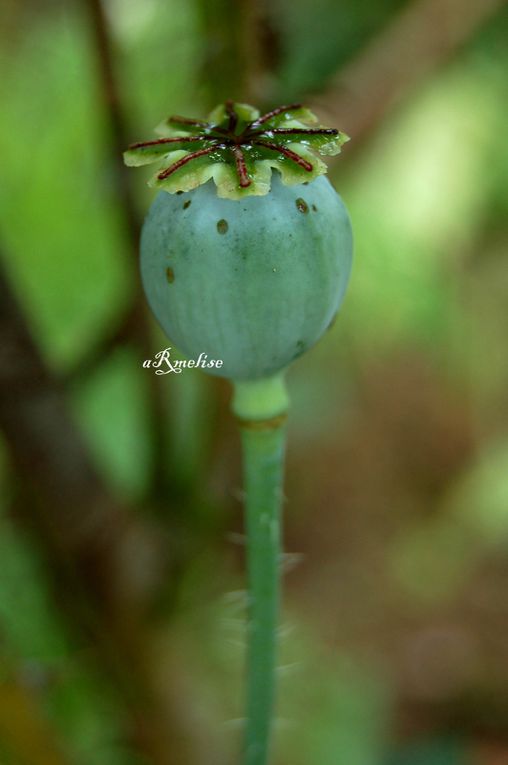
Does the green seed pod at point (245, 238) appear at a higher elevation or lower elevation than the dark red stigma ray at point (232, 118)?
lower

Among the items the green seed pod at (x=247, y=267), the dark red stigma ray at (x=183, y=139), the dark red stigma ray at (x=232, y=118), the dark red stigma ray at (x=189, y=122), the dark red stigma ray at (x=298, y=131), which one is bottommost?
the green seed pod at (x=247, y=267)

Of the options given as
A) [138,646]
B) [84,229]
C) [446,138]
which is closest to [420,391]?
[446,138]

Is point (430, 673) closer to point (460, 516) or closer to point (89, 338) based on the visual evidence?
point (460, 516)

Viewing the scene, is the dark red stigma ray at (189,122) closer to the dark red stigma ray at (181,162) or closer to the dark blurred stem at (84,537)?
the dark red stigma ray at (181,162)

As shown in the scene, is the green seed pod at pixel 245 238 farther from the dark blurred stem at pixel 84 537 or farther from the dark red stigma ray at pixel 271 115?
the dark blurred stem at pixel 84 537

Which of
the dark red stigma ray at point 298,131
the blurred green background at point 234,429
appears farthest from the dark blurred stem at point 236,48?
the dark red stigma ray at point 298,131

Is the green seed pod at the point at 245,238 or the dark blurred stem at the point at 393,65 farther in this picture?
the dark blurred stem at the point at 393,65
